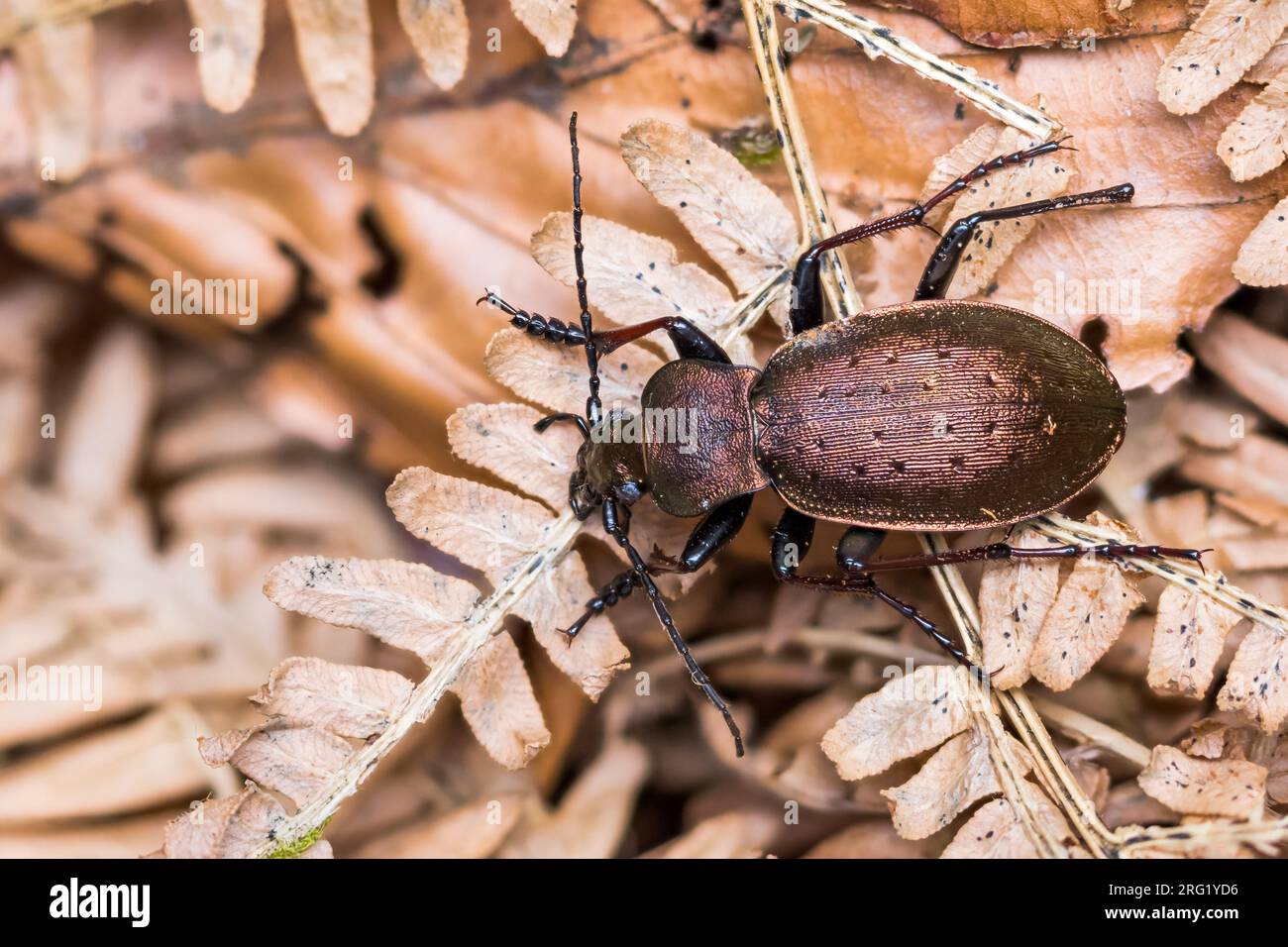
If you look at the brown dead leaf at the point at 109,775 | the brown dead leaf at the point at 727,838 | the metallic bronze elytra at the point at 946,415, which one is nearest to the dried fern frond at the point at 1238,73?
the metallic bronze elytra at the point at 946,415

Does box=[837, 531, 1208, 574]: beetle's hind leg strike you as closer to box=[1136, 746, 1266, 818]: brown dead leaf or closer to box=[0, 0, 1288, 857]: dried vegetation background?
box=[0, 0, 1288, 857]: dried vegetation background

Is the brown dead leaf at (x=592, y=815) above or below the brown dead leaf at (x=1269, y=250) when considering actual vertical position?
below

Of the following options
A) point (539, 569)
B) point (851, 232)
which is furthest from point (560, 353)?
point (851, 232)

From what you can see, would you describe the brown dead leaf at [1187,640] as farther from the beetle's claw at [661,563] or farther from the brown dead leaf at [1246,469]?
the beetle's claw at [661,563]

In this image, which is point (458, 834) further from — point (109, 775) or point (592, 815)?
A: point (109, 775)

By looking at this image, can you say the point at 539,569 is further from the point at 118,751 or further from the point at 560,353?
the point at 118,751

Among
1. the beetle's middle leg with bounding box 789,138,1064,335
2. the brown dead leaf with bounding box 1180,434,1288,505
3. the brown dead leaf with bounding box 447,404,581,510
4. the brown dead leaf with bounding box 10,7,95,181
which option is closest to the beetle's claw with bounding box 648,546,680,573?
the brown dead leaf with bounding box 447,404,581,510
